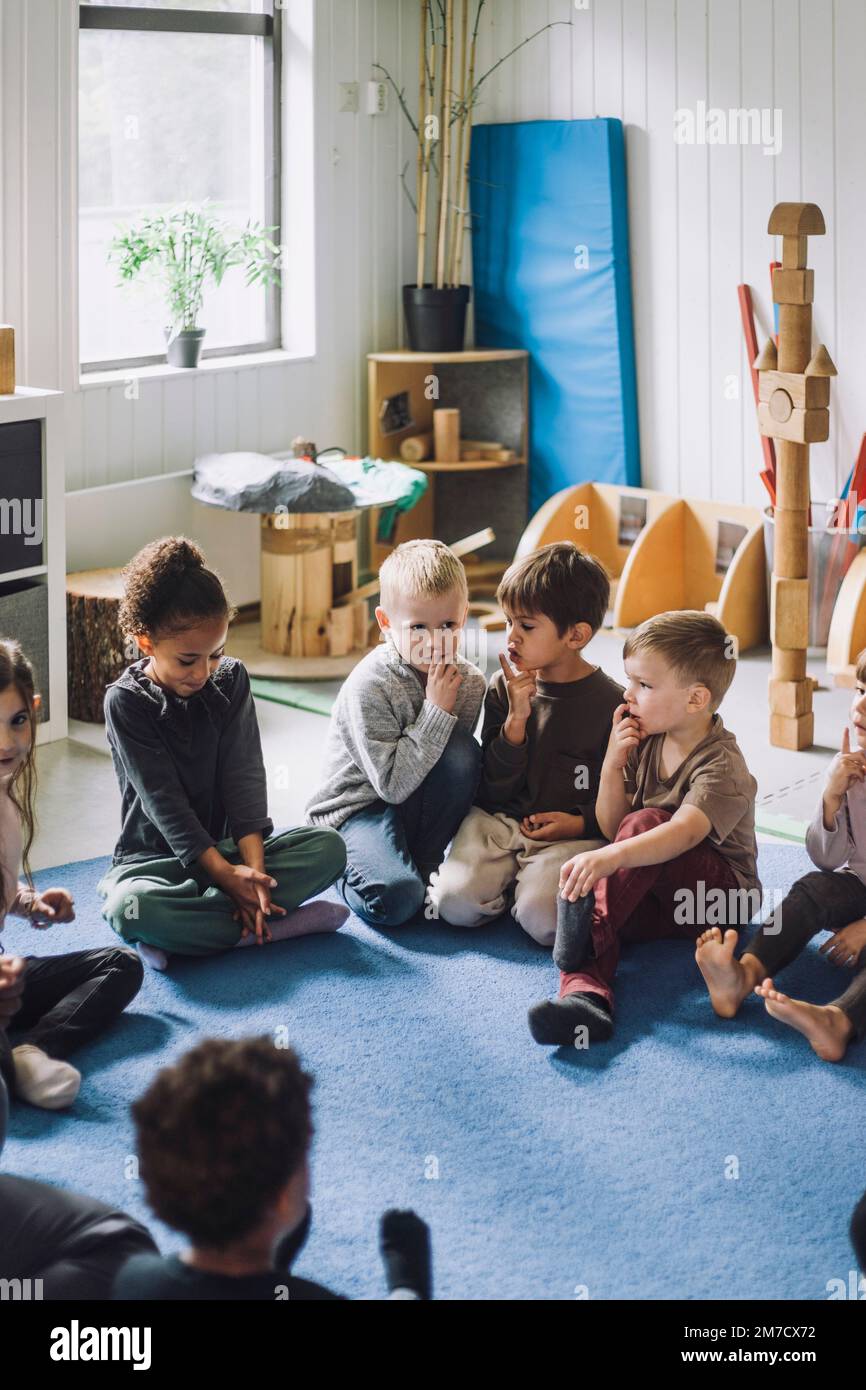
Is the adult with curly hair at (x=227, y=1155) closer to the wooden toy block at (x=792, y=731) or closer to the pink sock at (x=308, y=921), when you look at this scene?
the pink sock at (x=308, y=921)

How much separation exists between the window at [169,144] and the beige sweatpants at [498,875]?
2380 mm

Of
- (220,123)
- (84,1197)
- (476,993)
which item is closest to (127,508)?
(220,123)

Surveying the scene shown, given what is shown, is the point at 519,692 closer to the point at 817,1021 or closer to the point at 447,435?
the point at 817,1021

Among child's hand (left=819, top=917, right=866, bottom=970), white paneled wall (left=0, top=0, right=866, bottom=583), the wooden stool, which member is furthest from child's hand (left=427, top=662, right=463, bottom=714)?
white paneled wall (left=0, top=0, right=866, bottom=583)

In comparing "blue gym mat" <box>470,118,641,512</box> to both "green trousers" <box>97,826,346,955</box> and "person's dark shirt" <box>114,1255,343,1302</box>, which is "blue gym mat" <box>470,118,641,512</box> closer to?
"green trousers" <box>97,826,346,955</box>

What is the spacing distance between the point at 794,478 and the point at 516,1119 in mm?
1930

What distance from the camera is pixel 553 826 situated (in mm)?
2688

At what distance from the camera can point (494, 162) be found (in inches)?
200

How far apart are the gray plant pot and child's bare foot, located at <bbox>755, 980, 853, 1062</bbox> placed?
298 cm

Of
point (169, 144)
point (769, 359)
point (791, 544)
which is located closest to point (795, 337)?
point (769, 359)

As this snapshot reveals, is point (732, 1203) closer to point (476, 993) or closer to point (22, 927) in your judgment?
point (476, 993)

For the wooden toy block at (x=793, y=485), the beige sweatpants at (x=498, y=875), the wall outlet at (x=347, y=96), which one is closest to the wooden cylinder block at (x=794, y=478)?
the wooden toy block at (x=793, y=485)
